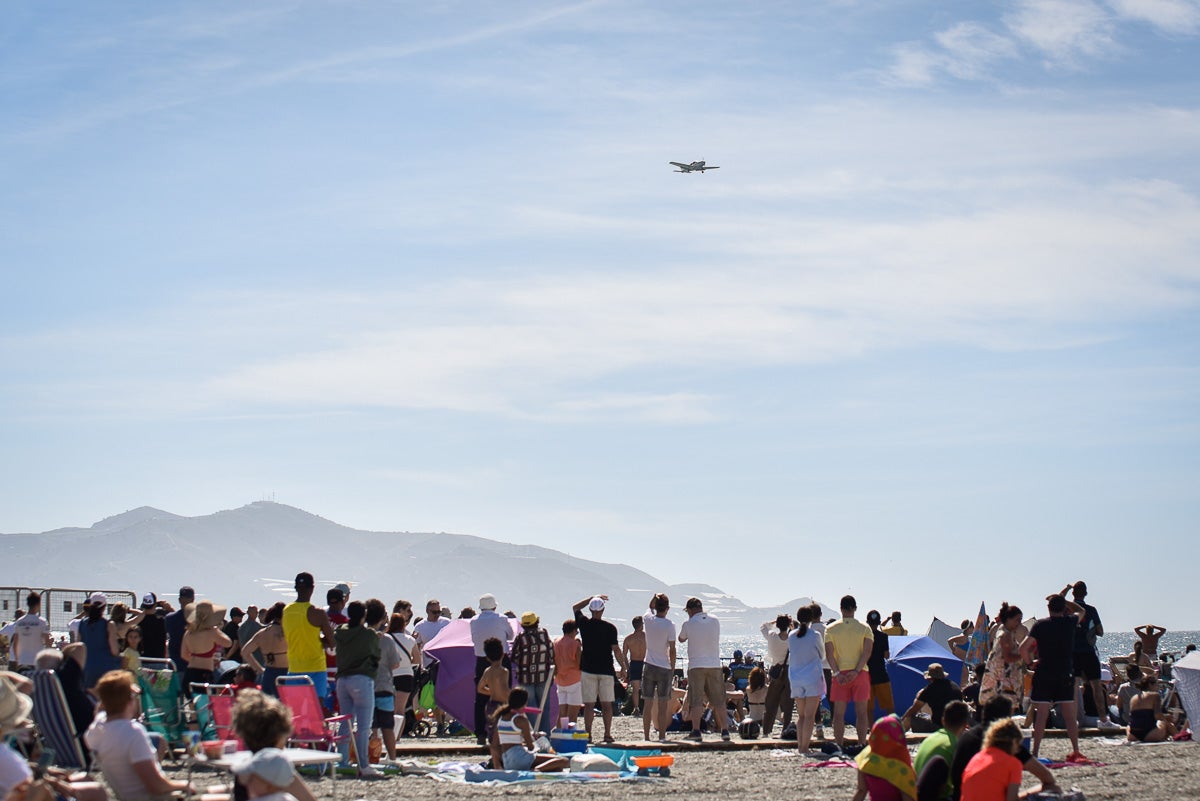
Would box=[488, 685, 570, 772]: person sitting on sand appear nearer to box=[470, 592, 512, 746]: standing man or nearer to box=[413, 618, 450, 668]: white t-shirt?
box=[470, 592, 512, 746]: standing man

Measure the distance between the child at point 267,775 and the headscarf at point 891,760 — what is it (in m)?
3.92

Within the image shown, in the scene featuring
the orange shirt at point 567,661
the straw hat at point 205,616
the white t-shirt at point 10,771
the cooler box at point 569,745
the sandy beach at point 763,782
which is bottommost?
the sandy beach at point 763,782

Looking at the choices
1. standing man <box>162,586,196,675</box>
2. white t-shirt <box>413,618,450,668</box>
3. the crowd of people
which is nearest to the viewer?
the crowd of people

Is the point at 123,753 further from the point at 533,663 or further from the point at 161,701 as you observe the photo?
the point at 533,663

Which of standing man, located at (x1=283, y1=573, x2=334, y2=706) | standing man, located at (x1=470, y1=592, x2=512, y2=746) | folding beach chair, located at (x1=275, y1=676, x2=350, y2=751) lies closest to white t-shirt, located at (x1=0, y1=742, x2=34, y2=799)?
folding beach chair, located at (x1=275, y1=676, x2=350, y2=751)

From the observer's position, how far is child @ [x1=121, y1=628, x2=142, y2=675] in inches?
444

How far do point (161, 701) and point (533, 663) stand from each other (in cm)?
404

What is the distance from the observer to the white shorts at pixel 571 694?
14.2 metres

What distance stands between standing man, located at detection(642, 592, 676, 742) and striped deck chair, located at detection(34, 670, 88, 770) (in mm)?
7120

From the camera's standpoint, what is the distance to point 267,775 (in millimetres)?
5699

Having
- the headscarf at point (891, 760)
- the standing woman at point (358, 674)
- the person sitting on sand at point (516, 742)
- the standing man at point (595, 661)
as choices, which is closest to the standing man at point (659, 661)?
the standing man at point (595, 661)

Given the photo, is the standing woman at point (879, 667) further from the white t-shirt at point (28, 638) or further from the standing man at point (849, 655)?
the white t-shirt at point (28, 638)

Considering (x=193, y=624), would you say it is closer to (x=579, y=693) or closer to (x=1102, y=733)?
(x=579, y=693)

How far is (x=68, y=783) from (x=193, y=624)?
546 cm
